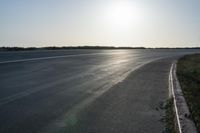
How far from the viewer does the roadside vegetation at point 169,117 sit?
6.53m

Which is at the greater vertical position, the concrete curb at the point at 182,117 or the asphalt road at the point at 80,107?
the concrete curb at the point at 182,117

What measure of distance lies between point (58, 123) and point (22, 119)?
80 centimetres

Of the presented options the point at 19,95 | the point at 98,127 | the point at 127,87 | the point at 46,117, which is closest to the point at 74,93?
the point at 19,95

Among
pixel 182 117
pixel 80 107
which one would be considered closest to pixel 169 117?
pixel 182 117

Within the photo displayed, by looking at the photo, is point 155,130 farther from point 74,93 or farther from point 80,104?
point 74,93

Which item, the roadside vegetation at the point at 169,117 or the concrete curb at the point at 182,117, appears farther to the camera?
the roadside vegetation at the point at 169,117

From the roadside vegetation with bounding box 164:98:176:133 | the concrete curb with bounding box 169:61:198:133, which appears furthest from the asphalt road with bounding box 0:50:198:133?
the concrete curb with bounding box 169:61:198:133

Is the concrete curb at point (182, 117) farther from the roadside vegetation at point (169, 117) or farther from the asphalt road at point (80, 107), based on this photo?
the asphalt road at point (80, 107)

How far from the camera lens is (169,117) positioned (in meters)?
7.48

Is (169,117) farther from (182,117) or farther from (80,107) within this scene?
(80,107)

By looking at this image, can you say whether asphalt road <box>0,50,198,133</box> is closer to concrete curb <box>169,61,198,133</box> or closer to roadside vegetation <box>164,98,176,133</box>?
roadside vegetation <box>164,98,176,133</box>

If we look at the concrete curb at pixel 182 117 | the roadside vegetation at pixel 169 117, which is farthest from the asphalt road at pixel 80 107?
the concrete curb at pixel 182 117

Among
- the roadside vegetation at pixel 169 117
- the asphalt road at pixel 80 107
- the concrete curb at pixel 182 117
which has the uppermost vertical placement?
the concrete curb at pixel 182 117

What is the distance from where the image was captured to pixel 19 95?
980 centimetres
